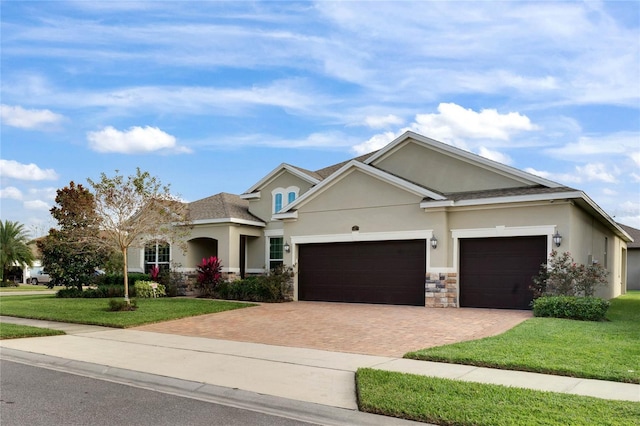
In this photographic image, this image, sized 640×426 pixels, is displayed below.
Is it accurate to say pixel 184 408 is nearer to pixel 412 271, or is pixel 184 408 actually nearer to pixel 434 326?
pixel 434 326

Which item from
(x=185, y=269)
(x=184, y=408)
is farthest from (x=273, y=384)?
(x=185, y=269)

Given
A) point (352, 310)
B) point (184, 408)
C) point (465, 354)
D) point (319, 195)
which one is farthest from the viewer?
point (319, 195)

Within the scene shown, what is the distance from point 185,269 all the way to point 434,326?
51.6 feet

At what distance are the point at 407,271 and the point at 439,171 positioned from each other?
4272 mm

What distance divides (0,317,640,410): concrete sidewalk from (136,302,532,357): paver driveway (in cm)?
97

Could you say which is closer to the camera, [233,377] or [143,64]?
[233,377]

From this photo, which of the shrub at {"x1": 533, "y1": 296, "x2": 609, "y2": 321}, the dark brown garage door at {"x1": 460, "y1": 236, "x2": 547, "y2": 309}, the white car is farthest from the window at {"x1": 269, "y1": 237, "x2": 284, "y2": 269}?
the white car

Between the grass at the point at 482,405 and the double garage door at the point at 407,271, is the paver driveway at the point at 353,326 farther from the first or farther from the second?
the grass at the point at 482,405

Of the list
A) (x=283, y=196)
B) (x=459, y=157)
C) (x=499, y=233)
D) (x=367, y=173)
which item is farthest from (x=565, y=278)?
(x=283, y=196)

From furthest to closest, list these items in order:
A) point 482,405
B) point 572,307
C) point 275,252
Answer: point 275,252
point 572,307
point 482,405

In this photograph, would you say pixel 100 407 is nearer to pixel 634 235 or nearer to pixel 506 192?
pixel 506 192

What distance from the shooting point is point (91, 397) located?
7410mm

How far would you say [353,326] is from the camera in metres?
14.1

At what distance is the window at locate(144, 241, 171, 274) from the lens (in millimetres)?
27828
